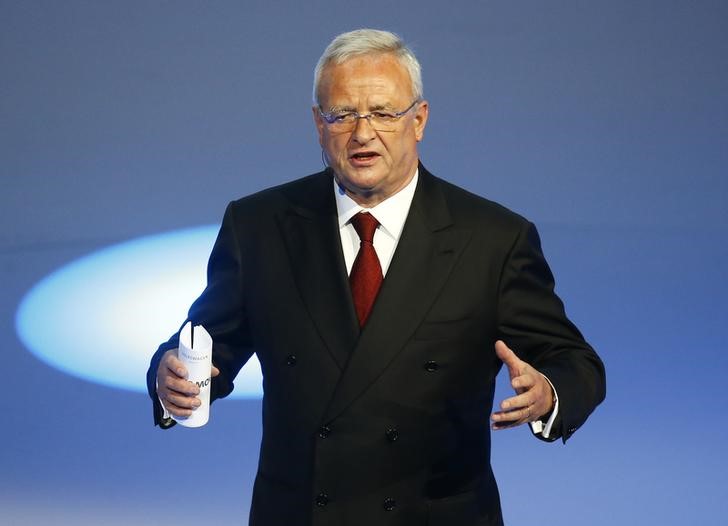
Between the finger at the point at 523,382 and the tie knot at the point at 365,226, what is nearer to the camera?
the finger at the point at 523,382

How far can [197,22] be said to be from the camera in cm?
639

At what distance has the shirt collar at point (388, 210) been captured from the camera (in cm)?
255

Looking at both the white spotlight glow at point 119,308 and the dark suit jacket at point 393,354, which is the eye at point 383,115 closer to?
the dark suit jacket at point 393,354

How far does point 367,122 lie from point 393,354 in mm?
466

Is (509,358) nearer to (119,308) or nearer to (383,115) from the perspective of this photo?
(383,115)

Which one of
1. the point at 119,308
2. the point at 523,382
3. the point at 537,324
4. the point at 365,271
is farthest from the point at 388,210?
the point at 119,308

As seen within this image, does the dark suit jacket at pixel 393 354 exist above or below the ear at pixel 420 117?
below

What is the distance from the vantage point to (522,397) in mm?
2209

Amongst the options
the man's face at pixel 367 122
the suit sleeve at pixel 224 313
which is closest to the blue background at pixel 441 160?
the suit sleeve at pixel 224 313

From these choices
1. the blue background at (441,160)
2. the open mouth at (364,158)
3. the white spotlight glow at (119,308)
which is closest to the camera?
the open mouth at (364,158)

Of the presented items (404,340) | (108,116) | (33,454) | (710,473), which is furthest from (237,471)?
(108,116)

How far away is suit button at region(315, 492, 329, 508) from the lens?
240 cm

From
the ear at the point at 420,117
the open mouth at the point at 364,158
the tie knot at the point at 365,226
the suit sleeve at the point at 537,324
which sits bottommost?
the suit sleeve at the point at 537,324

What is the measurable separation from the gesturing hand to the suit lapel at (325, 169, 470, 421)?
0.21 m
